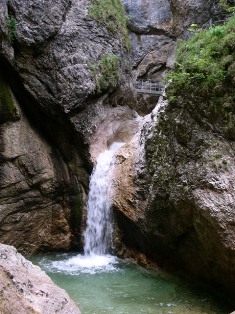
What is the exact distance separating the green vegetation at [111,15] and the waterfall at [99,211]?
4.45m

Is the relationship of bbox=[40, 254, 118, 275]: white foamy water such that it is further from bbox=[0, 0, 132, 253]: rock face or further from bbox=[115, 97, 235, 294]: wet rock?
bbox=[0, 0, 132, 253]: rock face

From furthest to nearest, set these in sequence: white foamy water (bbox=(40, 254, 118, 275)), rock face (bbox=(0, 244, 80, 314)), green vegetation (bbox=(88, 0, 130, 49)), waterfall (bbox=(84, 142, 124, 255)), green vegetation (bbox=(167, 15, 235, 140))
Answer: green vegetation (bbox=(88, 0, 130, 49))
waterfall (bbox=(84, 142, 124, 255))
white foamy water (bbox=(40, 254, 118, 275))
green vegetation (bbox=(167, 15, 235, 140))
rock face (bbox=(0, 244, 80, 314))

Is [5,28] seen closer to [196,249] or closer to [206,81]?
[206,81]

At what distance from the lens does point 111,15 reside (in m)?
12.1

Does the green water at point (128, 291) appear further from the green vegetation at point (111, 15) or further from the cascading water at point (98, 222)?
the green vegetation at point (111, 15)

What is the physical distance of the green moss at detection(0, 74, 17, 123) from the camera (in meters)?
9.28

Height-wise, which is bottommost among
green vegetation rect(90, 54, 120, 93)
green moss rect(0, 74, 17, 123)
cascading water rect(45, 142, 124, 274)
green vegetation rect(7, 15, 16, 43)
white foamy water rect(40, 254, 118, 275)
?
white foamy water rect(40, 254, 118, 275)

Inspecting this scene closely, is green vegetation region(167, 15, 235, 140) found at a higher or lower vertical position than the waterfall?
higher

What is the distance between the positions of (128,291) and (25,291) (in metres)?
3.89

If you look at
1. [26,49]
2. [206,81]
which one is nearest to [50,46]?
[26,49]

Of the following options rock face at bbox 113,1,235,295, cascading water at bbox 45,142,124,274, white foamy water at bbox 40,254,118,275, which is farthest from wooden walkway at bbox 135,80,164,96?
white foamy water at bbox 40,254,118,275

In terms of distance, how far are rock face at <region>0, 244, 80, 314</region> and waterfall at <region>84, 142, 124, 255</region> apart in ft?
18.7

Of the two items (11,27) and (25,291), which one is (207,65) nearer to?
(25,291)

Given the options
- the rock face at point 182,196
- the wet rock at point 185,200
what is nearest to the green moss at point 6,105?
the rock face at point 182,196
